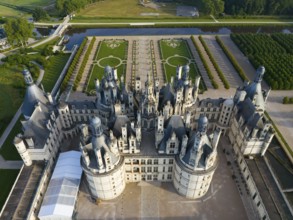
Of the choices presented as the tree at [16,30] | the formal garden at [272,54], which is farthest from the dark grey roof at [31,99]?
the formal garden at [272,54]

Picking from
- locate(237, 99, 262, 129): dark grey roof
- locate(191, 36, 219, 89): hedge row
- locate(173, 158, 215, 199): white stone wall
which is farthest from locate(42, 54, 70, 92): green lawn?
locate(237, 99, 262, 129): dark grey roof

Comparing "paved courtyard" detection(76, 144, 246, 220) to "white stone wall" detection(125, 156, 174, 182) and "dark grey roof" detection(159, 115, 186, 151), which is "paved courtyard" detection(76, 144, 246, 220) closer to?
"white stone wall" detection(125, 156, 174, 182)

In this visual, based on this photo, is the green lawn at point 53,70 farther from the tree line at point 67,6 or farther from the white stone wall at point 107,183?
the tree line at point 67,6

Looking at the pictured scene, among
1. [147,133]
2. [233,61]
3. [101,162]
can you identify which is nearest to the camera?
[101,162]

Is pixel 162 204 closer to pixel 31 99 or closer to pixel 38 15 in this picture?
pixel 31 99

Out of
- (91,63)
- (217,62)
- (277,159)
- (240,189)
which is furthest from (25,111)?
(217,62)

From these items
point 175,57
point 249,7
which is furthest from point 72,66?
point 249,7

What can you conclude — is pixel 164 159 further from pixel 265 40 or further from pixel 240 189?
pixel 265 40
